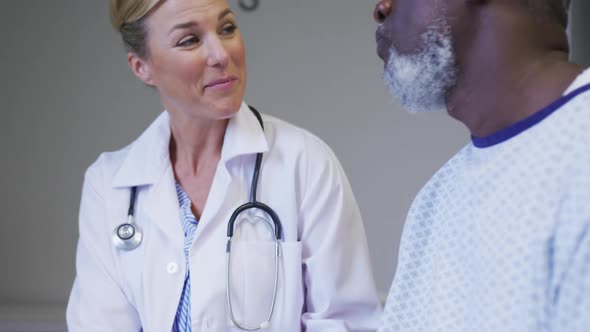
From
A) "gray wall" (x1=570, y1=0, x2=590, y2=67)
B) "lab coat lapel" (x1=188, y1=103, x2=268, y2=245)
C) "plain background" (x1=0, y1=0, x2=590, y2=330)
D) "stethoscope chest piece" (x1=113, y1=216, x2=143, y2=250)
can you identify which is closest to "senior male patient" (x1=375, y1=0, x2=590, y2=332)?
"lab coat lapel" (x1=188, y1=103, x2=268, y2=245)

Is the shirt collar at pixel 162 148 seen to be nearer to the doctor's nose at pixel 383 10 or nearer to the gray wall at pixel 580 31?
the doctor's nose at pixel 383 10

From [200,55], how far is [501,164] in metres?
0.80

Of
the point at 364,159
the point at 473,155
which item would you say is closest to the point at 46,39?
the point at 364,159

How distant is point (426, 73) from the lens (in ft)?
3.05

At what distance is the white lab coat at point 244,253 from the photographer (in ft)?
4.98

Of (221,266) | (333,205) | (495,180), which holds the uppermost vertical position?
(495,180)

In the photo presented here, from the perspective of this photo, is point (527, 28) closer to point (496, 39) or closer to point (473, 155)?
point (496, 39)

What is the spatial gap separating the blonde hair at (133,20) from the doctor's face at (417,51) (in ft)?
2.41

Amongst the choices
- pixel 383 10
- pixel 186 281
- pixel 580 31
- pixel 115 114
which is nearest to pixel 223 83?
pixel 186 281

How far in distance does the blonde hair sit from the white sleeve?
0.43 meters

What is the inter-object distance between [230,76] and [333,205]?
33 centimetres

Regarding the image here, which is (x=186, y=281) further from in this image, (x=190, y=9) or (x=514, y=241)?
(x=514, y=241)

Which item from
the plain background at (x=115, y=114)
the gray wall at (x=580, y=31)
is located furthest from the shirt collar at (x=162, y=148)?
the plain background at (x=115, y=114)

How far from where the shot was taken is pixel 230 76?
1547 millimetres
